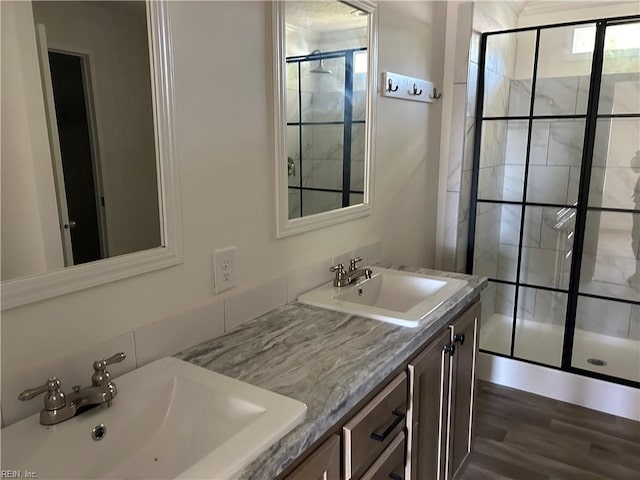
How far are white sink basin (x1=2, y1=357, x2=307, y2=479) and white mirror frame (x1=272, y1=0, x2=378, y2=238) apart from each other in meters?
0.67

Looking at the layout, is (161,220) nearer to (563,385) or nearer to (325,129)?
(325,129)

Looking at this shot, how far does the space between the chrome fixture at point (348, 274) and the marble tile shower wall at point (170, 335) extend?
0.05 metres

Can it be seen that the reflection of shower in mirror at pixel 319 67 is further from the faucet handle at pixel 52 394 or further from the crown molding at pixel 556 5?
the crown molding at pixel 556 5

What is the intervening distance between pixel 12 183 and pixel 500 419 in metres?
2.50

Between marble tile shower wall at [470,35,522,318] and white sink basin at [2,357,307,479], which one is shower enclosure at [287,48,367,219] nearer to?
white sink basin at [2,357,307,479]

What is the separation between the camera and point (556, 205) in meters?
2.90

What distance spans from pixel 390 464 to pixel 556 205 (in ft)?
7.22

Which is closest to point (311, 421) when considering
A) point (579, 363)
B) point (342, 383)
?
point (342, 383)

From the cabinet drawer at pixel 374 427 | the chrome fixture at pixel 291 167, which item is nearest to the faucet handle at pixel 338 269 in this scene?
the chrome fixture at pixel 291 167

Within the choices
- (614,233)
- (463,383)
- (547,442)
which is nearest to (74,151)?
(463,383)

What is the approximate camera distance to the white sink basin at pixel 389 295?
154 centimetres

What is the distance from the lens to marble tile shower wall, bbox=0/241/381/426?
947 mm

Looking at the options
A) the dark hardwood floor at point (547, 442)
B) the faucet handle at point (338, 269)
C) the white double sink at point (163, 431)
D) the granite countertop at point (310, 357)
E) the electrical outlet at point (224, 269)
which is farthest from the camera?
the dark hardwood floor at point (547, 442)

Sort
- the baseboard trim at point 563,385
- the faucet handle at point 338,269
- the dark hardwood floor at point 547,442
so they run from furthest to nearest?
the baseboard trim at point 563,385 < the dark hardwood floor at point 547,442 < the faucet handle at point 338,269
